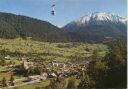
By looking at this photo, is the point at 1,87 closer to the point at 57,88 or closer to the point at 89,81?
the point at 57,88

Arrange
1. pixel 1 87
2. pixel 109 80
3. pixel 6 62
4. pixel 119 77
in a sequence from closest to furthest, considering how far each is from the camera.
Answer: pixel 119 77 < pixel 109 80 < pixel 1 87 < pixel 6 62

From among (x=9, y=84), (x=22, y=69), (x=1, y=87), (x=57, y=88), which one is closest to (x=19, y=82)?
(x=9, y=84)

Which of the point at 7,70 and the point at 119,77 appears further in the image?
the point at 7,70

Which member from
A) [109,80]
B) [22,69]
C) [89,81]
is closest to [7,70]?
[22,69]

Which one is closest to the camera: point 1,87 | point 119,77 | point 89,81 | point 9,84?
point 119,77

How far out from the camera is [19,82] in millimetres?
103938

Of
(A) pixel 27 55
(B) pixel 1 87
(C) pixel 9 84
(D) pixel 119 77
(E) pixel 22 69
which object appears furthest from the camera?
(A) pixel 27 55

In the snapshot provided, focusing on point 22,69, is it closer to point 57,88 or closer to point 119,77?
point 57,88

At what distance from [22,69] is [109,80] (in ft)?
266

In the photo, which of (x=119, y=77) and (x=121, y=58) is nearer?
(x=119, y=77)

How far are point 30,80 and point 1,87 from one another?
47.5 feet

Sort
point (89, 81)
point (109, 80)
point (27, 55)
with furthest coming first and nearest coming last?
point (27, 55) → point (89, 81) → point (109, 80)

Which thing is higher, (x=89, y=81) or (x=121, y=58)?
(x=121, y=58)

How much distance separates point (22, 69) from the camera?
127 metres
